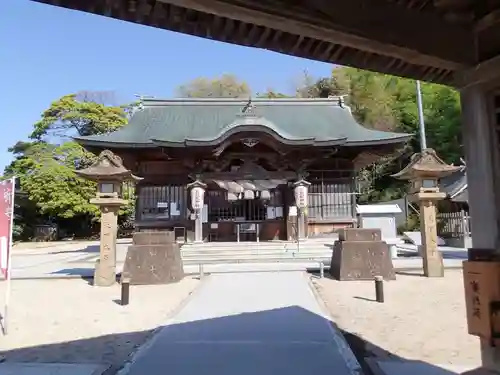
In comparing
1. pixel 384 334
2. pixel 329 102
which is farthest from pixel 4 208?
pixel 329 102

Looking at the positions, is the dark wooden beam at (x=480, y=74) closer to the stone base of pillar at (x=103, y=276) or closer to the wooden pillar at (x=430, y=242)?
the wooden pillar at (x=430, y=242)

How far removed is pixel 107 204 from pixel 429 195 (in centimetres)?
804

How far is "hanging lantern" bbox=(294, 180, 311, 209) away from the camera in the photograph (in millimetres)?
16375

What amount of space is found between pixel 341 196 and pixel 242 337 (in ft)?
46.3

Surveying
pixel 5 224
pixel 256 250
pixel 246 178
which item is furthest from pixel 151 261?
pixel 246 178

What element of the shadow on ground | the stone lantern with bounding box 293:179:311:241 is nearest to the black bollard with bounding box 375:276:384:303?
the shadow on ground

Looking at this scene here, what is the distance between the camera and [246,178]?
56.9 feet

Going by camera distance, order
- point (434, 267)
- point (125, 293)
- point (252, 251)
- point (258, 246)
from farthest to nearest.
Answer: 1. point (258, 246)
2. point (252, 251)
3. point (434, 267)
4. point (125, 293)

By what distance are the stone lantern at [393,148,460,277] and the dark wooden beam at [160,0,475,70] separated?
7.61m

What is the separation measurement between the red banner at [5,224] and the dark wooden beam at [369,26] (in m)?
4.68

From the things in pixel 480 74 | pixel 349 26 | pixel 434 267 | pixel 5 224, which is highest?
pixel 349 26

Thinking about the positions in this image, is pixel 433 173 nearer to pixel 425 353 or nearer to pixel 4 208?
pixel 425 353

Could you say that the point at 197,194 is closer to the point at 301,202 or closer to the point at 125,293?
the point at 301,202

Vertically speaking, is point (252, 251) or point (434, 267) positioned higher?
point (252, 251)
